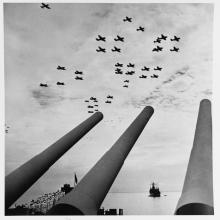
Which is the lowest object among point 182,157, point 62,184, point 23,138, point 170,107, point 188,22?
point 62,184

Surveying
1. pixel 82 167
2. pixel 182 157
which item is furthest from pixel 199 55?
pixel 82 167

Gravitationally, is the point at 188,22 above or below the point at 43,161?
above

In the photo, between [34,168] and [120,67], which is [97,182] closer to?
[34,168]

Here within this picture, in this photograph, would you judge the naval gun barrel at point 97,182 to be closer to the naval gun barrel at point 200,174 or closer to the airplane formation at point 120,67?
the airplane formation at point 120,67

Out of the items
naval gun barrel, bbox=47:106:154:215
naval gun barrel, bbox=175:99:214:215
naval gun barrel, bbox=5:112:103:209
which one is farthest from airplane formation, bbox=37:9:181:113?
naval gun barrel, bbox=175:99:214:215

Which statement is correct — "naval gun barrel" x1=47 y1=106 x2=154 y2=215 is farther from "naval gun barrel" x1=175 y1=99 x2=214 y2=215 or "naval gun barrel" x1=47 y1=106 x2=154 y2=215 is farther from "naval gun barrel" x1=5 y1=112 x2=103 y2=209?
"naval gun barrel" x1=175 y1=99 x2=214 y2=215

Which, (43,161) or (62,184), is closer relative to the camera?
(62,184)

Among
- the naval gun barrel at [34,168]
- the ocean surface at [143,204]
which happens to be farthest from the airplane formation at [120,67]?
the ocean surface at [143,204]
